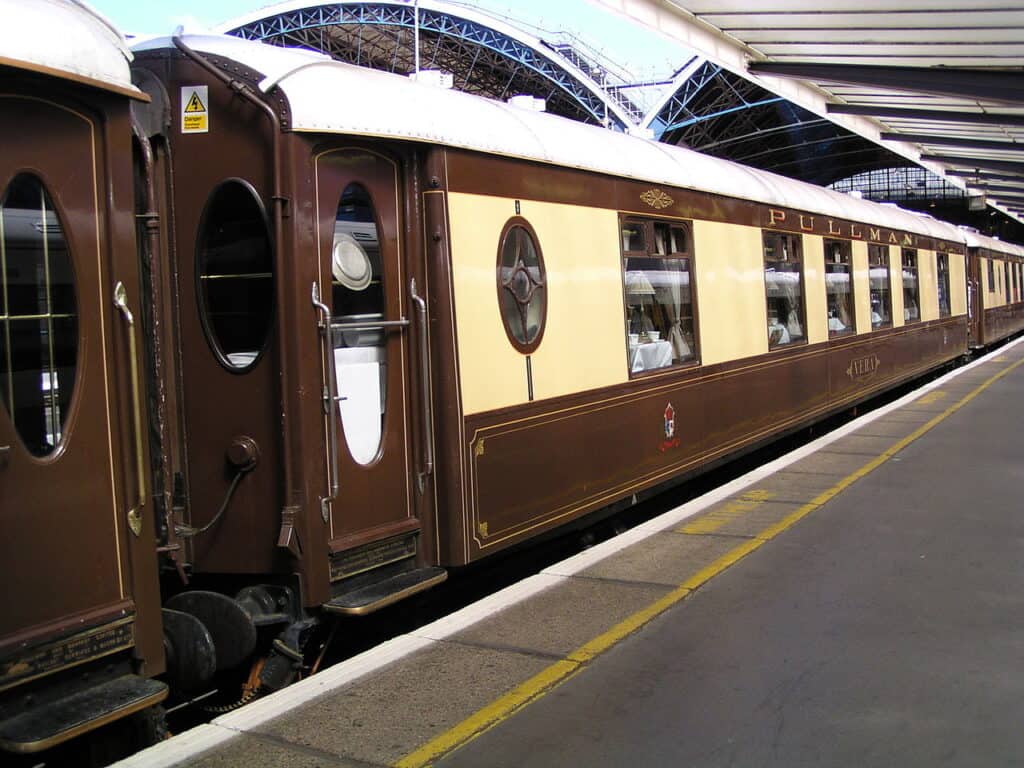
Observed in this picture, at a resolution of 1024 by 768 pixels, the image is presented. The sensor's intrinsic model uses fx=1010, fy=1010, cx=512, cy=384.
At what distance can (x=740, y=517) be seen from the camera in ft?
23.9

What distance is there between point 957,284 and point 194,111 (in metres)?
18.8

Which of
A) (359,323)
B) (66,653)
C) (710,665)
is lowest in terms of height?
(710,665)

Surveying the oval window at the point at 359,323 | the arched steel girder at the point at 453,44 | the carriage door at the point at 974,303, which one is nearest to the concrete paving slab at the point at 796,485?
the oval window at the point at 359,323

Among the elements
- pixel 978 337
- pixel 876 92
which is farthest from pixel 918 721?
pixel 978 337

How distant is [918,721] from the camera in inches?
152

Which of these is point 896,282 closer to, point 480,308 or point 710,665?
point 480,308

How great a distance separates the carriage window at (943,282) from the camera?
18.7 metres

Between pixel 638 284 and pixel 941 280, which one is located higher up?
pixel 941 280

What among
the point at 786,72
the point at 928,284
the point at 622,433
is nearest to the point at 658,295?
the point at 622,433

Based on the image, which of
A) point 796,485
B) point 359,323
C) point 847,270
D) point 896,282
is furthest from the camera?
point 896,282

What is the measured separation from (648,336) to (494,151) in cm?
247

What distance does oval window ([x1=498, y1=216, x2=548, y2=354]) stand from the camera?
19.4 feet

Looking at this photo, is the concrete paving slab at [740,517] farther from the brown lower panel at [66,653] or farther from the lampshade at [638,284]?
the brown lower panel at [66,653]

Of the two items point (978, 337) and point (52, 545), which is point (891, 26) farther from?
point (978, 337)
